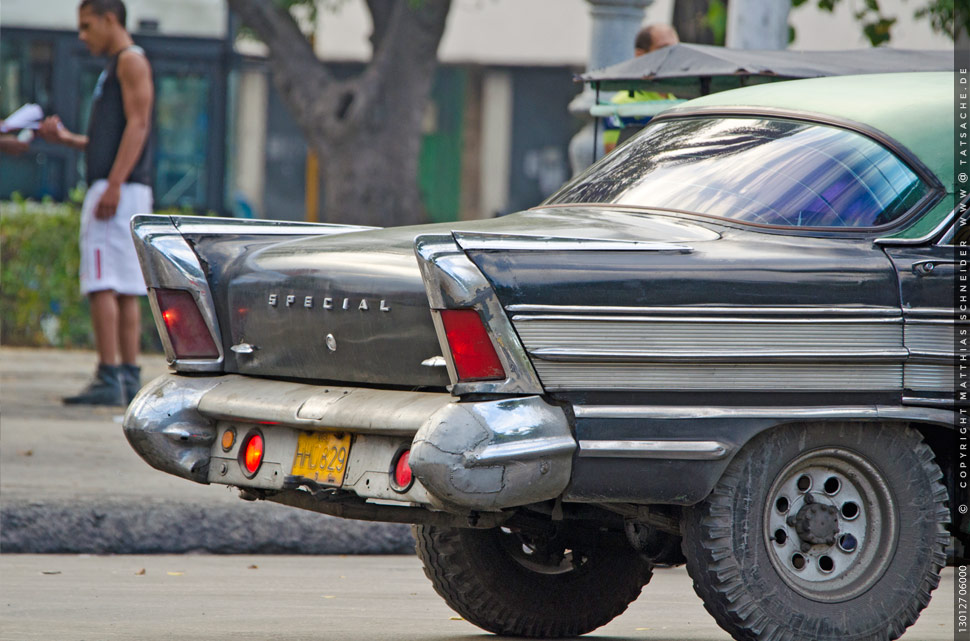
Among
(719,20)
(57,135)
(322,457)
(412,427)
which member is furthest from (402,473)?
(719,20)

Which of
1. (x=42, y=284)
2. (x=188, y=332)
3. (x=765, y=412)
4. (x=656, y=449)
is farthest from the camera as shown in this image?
(x=42, y=284)

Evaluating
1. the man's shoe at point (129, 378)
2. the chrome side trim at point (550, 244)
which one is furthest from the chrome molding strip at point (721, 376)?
the man's shoe at point (129, 378)

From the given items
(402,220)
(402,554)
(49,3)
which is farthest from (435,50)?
(402,554)

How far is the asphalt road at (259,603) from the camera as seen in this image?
4949 mm

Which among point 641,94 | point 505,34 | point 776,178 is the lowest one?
point 776,178

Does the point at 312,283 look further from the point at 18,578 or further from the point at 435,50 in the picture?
the point at 435,50

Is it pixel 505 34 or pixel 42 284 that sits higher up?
pixel 505 34

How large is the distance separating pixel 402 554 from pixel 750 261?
11.2 feet

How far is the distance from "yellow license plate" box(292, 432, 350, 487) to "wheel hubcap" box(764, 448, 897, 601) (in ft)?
3.53

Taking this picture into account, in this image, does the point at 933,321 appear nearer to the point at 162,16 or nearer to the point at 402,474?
the point at 402,474

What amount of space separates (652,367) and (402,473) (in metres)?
0.66

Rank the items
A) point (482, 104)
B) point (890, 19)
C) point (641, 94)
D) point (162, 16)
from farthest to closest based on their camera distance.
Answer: point (482, 104) < point (162, 16) < point (890, 19) < point (641, 94)

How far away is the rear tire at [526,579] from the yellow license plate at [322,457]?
0.65 meters

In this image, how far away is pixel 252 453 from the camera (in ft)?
14.7
